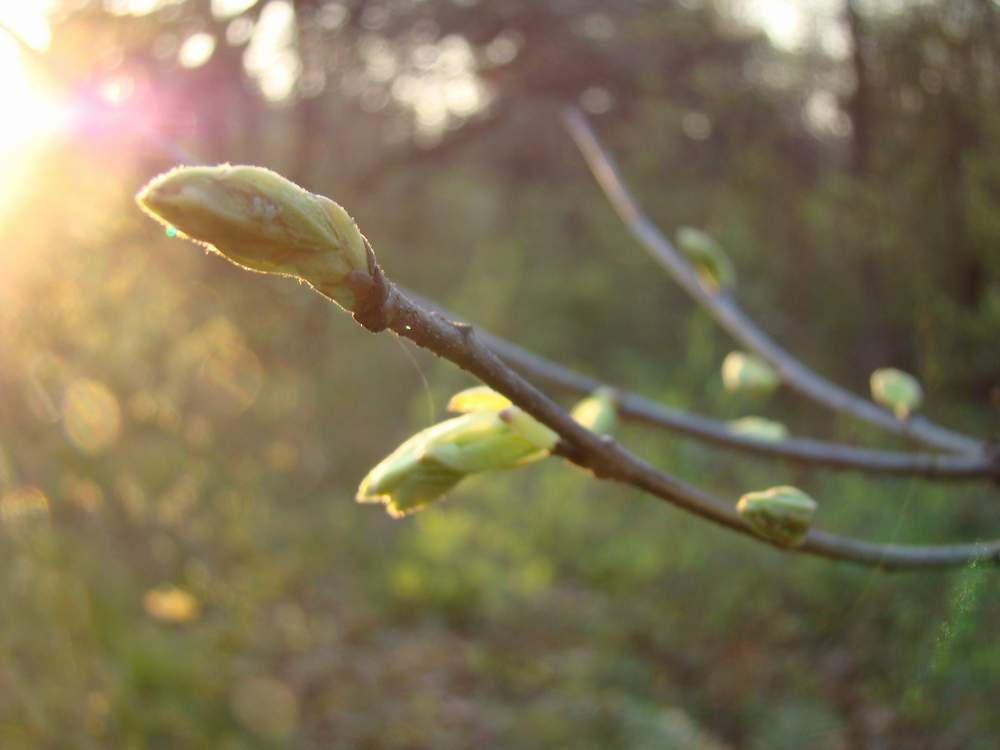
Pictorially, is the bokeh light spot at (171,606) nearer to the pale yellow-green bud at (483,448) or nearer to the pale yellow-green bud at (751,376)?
the pale yellow-green bud at (751,376)

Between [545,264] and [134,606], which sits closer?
[134,606]

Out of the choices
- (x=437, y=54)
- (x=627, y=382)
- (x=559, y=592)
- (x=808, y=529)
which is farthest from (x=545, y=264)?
(x=808, y=529)

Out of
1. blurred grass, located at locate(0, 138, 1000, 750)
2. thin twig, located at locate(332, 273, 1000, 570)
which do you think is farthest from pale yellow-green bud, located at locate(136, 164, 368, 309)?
blurred grass, located at locate(0, 138, 1000, 750)

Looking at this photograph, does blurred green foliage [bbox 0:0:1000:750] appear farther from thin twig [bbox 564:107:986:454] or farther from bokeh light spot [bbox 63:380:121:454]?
thin twig [bbox 564:107:986:454]

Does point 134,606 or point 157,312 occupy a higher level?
point 157,312

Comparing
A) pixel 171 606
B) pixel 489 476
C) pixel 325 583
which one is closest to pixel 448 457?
pixel 171 606

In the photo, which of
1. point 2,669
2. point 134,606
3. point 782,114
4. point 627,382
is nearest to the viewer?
point 2,669

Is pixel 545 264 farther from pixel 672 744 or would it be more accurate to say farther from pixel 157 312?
pixel 672 744

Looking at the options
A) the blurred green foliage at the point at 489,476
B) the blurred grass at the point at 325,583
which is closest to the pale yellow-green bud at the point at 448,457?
the blurred green foliage at the point at 489,476
